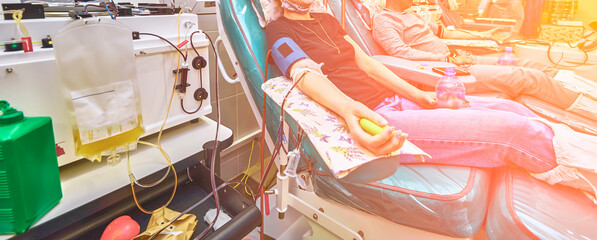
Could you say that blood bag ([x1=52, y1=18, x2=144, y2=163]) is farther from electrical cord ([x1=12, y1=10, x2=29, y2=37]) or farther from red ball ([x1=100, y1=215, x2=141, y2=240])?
red ball ([x1=100, y1=215, x2=141, y2=240])

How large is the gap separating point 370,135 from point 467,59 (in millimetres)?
1069

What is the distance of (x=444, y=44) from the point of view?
1649mm

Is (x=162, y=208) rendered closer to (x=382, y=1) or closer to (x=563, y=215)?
(x=563, y=215)

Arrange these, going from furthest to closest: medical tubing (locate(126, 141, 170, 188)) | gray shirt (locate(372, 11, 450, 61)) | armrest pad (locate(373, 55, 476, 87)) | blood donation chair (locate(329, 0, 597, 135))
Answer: gray shirt (locate(372, 11, 450, 61)) < armrest pad (locate(373, 55, 476, 87)) < blood donation chair (locate(329, 0, 597, 135)) < medical tubing (locate(126, 141, 170, 188))

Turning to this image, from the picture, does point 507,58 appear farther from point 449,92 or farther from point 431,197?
point 431,197

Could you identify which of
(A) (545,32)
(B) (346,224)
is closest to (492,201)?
(B) (346,224)

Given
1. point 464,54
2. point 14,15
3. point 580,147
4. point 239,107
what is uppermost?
point 14,15

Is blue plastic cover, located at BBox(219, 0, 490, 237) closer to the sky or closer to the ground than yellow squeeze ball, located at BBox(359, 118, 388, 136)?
closer to the ground

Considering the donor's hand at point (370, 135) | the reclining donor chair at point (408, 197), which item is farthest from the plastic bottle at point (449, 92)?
the donor's hand at point (370, 135)

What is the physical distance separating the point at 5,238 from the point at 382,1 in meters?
1.63

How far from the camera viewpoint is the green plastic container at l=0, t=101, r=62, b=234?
512mm

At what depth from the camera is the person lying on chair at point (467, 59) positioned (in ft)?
3.78

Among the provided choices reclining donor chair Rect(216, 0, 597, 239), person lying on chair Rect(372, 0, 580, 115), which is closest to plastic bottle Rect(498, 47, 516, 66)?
person lying on chair Rect(372, 0, 580, 115)

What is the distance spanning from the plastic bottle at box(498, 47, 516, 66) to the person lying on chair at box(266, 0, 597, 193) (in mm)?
591
